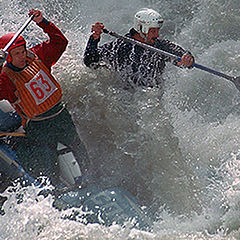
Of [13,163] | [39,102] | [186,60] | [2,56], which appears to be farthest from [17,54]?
[186,60]

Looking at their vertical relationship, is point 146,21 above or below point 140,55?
above

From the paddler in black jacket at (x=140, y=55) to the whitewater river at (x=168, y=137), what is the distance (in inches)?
5.9

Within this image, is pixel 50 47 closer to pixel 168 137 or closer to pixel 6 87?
pixel 6 87

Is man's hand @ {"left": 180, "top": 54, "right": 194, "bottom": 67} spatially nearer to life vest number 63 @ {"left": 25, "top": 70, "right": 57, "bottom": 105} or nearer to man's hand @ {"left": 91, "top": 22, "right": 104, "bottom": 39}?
man's hand @ {"left": 91, "top": 22, "right": 104, "bottom": 39}

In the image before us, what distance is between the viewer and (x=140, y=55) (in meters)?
4.39

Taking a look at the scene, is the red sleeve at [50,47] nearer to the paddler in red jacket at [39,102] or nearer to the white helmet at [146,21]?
the paddler in red jacket at [39,102]

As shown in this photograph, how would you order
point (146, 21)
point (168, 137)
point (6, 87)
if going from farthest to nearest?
1. point (146, 21)
2. point (168, 137)
3. point (6, 87)

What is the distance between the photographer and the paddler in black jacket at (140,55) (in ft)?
14.3

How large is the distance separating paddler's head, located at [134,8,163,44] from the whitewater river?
48 cm

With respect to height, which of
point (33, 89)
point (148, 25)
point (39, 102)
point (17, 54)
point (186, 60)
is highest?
point (17, 54)

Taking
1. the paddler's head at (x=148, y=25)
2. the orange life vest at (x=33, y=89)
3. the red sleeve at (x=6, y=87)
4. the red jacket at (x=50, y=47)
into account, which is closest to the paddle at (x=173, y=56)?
the paddler's head at (x=148, y=25)

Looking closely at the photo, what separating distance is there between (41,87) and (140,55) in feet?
3.91

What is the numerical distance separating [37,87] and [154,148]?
49.9 inches

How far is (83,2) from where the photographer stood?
670 cm
